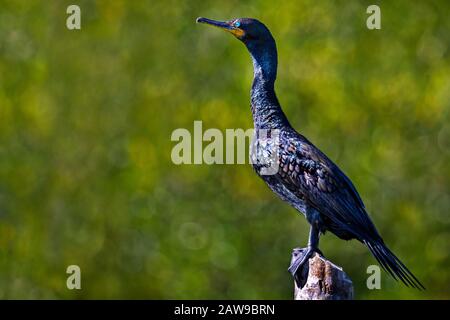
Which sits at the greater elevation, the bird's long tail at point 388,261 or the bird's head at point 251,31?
the bird's head at point 251,31

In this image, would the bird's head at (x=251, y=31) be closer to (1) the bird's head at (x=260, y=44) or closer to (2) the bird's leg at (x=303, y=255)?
(1) the bird's head at (x=260, y=44)

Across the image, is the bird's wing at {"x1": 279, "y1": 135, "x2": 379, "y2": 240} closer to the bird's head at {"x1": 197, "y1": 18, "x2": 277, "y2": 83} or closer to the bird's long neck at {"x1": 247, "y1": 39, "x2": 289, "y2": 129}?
the bird's long neck at {"x1": 247, "y1": 39, "x2": 289, "y2": 129}

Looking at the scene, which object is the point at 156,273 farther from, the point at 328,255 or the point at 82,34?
the point at 82,34

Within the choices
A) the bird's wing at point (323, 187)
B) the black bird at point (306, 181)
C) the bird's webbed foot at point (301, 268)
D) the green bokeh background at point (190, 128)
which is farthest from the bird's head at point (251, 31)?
A: the green bokeh background at point (190, 128)

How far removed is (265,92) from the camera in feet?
22.4

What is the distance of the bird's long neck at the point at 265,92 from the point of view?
676 centimetres

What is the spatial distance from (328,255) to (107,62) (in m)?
4.06

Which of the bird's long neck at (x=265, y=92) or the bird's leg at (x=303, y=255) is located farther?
the bird's long neck at (x=265, y=92)

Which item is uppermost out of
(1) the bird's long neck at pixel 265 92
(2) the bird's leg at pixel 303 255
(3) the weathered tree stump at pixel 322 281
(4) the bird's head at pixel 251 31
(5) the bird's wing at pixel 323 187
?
(4) the bird's head at pixel 251 31

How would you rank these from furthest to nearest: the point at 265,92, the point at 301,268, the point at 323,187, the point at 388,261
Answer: the point at 265,92 → the point at 323,187 → the point at 301,268 → the point at 388,261

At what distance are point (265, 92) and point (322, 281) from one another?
1413 millimetres

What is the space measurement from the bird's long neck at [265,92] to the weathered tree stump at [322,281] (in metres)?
1.00

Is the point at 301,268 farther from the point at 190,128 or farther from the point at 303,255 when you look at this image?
the point at 190,128

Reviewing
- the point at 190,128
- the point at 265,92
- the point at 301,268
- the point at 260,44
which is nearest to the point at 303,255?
the point at 301,268
